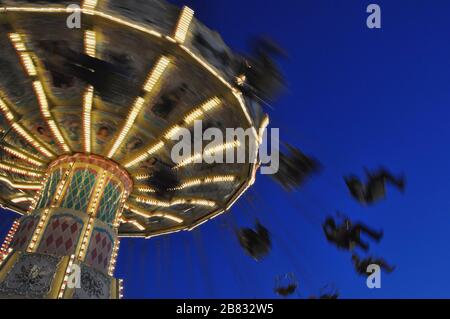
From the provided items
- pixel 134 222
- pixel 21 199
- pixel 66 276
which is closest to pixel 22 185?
pixel 21 199

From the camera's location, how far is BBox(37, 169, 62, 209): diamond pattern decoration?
10.5 metres

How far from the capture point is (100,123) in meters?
10.6

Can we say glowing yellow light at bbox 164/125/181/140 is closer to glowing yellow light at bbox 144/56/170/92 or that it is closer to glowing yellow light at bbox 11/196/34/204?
glowing yellow light at bbox 144/56/170/92

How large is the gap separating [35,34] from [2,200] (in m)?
7.66

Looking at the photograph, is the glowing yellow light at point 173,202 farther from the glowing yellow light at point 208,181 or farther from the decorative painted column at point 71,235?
the decorative painted column at point 71,235

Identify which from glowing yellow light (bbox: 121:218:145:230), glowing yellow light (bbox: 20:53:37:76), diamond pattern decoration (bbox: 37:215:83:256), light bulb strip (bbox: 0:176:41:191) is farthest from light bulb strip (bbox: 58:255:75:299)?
glowing yellow light (bbox: 121:218:145:230)

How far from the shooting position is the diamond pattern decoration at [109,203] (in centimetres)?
1066

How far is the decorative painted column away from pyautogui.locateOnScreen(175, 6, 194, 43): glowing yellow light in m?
4.85

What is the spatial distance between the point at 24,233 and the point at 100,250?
5.96ft

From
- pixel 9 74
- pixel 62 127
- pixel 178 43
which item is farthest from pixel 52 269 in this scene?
pixel 178 43

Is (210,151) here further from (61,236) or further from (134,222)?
(134,222)

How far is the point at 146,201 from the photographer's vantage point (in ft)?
42.4

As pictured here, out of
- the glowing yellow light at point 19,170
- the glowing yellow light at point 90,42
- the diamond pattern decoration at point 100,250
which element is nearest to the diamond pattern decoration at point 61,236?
the diamond pattern decoration at point 100,250

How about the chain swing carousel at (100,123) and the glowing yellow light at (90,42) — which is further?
the glowing yellow light at (90,42)
